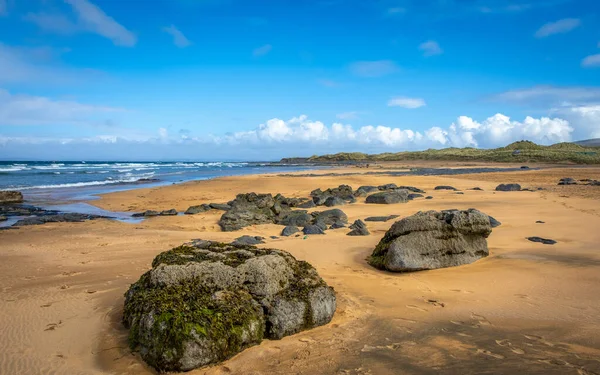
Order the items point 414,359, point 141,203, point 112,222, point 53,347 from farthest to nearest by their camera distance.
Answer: point 141,203
point 112,222
point 53,347
point 414,359

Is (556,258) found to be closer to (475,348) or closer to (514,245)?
(514,245)

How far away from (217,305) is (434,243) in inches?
210

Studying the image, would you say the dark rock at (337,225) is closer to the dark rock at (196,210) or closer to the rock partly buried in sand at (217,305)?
the rock partly buried in sand at (217,305)

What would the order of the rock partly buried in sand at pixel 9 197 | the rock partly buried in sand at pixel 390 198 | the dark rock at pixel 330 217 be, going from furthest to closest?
the rock partly buried in sand at pixel 9 197
the rock partly buried in sand at pixel 390 198
the dark rock at pixel 330 217

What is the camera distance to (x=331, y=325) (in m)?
5.55

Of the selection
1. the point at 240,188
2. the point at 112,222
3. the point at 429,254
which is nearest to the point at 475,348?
the point at 429,254

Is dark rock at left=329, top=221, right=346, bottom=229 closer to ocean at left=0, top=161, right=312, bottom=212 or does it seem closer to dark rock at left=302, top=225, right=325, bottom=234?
dark rock at left=302, top=225, right=325, bottom=234

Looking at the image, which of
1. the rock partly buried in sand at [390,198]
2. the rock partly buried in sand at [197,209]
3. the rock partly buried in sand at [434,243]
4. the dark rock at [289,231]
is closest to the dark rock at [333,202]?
the rock partly buried in sand at [390,198]

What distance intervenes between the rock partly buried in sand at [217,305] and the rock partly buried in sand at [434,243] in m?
2.71

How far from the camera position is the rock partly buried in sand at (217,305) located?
446cm

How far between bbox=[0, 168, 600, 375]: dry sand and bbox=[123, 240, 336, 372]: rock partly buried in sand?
8.2 inches

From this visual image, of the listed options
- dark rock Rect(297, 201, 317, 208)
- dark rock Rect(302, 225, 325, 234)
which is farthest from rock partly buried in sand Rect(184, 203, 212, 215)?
dark rock Rect(302, 225, 325, 234)

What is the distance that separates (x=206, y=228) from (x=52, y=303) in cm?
848

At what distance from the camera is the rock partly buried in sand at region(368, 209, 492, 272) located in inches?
320
